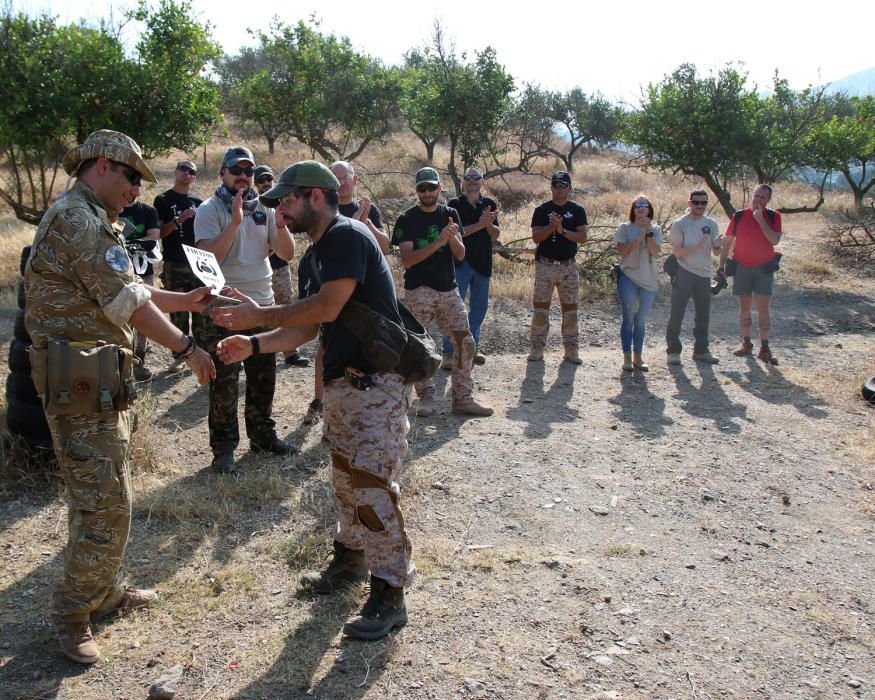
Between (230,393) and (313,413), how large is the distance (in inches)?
45.9

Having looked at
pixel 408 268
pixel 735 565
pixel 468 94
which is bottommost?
pixel 735 565

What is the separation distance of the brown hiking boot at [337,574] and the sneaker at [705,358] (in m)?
5.61

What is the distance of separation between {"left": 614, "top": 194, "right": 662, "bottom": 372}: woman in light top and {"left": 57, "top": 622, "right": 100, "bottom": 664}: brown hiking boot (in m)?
5.79

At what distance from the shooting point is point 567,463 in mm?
5348

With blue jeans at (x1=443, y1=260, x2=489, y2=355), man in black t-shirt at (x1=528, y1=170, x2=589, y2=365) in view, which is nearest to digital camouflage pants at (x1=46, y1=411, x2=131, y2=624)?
blue jeans at (x1=443, y1=260, x2=489, y2=355)

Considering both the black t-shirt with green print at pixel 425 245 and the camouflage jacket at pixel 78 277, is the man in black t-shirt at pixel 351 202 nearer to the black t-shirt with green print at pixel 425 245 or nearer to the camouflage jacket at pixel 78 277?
the black t-shirt with green print at pixel 425 245

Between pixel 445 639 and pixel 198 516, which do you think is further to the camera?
pixel 198 516

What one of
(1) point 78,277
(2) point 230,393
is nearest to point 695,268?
(2) point 230,393

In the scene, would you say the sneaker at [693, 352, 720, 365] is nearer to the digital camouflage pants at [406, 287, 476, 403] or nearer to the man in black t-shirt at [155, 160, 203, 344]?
the digital camouflage pants at [406, 287, 476, 403]

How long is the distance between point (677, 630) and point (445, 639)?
3.43ft

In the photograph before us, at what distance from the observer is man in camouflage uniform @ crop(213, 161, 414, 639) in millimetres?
3006

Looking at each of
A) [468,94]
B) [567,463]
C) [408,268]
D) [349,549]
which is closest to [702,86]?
[468,94]

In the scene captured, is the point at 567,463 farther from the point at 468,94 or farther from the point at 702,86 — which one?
the point at 702,86

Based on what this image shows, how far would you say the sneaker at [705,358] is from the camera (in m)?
8.05
